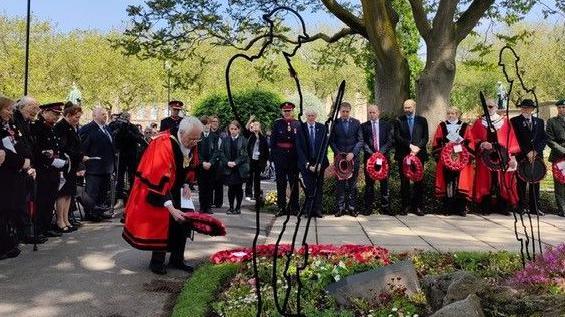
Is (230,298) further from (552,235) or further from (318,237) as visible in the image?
(552,235)

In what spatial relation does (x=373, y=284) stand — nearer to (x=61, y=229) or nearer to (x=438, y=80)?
(x=61, y=229)

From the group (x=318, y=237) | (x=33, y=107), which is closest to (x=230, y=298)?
(x=318, y=237)

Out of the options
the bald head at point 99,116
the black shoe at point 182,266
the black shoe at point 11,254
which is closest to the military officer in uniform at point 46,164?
the black shoe at point 11,254

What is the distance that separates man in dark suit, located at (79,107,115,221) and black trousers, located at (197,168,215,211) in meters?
1.81

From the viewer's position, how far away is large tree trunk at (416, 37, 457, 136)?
14320 mm

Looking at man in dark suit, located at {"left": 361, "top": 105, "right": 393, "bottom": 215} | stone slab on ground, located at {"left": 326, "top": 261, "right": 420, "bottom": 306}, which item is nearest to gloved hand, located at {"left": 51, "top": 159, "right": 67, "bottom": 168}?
stone slab on ground, located at {"left": 326, "top": 261, "right": 420, "bottom": 306}

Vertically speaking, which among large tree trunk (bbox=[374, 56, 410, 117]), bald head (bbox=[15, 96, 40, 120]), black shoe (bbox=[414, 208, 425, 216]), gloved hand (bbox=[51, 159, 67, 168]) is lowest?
black shoe (bbox=[414, 208, 425, 216])

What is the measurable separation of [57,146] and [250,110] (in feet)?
58.7

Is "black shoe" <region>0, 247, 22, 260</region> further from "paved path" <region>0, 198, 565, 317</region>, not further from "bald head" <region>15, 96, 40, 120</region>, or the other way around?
"bald head" <region>15, 96, 40, 120</region>

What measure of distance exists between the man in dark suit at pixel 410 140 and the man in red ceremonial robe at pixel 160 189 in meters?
5.83

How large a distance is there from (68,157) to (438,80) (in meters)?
8.70

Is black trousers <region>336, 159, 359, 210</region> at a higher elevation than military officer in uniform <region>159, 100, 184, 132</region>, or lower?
lower

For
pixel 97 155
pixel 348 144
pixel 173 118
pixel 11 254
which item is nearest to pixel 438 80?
pixel 348 144

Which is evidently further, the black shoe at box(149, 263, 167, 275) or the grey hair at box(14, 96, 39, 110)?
the grey hair at box(14, 96, 39, 110)
